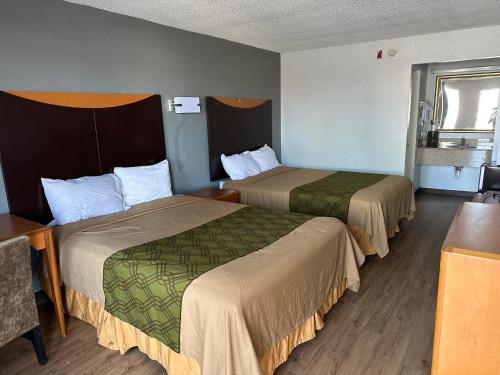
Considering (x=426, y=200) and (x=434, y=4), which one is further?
(x=426, y=200)

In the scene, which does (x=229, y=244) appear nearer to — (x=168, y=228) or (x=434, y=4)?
(x=168, y=228)

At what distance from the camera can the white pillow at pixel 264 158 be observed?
4512 millimetres

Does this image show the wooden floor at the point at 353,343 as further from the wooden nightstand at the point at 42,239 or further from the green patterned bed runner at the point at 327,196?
the green patterned bed runner at the point at 327,196

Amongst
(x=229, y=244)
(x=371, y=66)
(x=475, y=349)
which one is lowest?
(x=475, y=349)

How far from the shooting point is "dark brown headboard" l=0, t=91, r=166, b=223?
2.41 meters

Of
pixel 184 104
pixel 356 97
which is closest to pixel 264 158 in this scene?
pixel 184 104

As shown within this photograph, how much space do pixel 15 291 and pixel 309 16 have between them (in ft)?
10.2

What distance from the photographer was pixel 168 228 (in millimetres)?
2393

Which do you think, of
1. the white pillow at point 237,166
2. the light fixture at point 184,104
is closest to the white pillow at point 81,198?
the light fixture at point 184,104

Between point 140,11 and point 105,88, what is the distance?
2.36 ft

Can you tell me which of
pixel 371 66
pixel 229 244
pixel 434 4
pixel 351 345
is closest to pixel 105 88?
pixel 229 244

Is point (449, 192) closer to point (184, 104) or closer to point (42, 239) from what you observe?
point (184, 104)

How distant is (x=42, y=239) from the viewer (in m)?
2.04

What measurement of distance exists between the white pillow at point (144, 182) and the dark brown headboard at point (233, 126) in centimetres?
86
